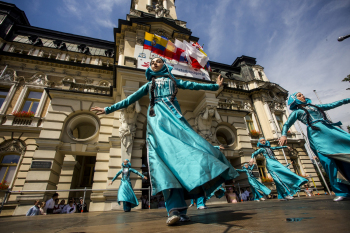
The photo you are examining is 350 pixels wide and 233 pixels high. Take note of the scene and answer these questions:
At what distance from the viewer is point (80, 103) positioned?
30.2 ft

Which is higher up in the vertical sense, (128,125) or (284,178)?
(128,125)

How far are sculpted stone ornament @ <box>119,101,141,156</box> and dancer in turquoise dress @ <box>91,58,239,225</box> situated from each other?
17.5 ft

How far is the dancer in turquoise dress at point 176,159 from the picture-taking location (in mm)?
1755

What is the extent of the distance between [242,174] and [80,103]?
10750mm

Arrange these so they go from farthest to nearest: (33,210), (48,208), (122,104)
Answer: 1. (48,208)
2. (33,210)
3. (122,104)

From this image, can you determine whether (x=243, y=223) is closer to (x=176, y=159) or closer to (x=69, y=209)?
(x=176, y=159)

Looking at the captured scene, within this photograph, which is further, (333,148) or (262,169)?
(262,169)

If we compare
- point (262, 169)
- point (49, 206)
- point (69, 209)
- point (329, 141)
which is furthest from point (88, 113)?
point (262, 169)

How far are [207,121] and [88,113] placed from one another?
21.7 feet

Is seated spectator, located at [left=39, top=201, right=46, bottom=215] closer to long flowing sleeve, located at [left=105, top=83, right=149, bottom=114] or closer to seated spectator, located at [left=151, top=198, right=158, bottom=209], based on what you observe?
seated spectator, located at [left=151, top=198, right=158, bottom=209]

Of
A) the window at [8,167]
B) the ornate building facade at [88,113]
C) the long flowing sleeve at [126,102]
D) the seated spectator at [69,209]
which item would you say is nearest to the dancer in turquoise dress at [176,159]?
the long flowing sleeve at [126,102]

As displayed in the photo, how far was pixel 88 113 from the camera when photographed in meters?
9.34

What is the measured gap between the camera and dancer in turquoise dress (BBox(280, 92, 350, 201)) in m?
3.19

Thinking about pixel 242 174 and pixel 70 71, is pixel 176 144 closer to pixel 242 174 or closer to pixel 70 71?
pixel 242 174
